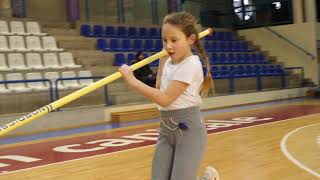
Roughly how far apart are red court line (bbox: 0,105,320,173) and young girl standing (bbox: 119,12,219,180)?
353 cm

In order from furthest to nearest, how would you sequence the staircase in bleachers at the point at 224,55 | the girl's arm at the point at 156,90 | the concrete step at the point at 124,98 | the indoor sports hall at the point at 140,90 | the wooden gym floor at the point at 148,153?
the staircase in bleachers at the point at 224,55, the concrete step at the point at 124,98, the indoor sports hall at the point at 140,90, the wooden gym floor at the point at 148,153, the girl's arm at the point at 156,90

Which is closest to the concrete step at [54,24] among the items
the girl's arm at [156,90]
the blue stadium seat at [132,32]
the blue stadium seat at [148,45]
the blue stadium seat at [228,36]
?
the blue stadium seat at [132,32]

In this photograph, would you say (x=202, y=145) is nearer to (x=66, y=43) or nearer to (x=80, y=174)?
(x=80, y=174)

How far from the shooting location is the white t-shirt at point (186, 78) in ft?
8.14

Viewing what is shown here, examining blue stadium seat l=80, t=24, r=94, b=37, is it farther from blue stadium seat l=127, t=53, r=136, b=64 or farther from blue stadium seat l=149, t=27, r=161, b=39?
blue stadium seat l=149, t=27, r=161, b=39

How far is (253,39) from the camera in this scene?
20.7 metres

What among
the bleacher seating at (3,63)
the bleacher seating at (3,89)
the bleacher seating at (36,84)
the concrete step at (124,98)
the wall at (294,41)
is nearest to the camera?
the bleacher seating at (3,89)

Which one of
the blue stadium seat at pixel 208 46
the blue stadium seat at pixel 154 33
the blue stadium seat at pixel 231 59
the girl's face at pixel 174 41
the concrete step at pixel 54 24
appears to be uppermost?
the concrete step at pixel 54 24

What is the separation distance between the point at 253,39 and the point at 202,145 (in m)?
18.7

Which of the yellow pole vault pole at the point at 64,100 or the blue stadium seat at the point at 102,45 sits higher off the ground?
the blue stadium seat at the point at 102,45

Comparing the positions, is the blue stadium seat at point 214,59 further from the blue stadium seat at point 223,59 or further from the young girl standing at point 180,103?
the young girl standing at point 180,103

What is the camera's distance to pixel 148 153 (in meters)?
6.42

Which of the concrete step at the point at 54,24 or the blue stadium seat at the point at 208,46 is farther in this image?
the blue stadium seat at the point at 208,46

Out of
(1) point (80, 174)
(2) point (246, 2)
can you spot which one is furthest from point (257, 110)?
(2) point (246, 2)
